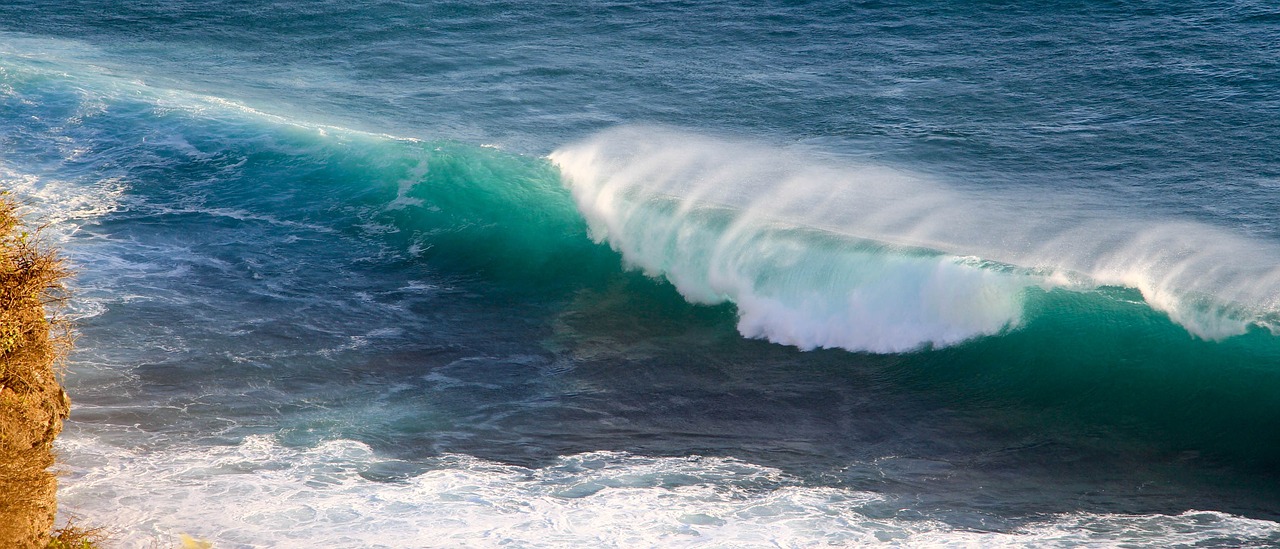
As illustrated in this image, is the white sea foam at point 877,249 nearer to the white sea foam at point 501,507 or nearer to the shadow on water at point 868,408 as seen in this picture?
the shadow on water at point 868,408

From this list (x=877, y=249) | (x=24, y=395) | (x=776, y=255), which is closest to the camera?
(x=24, y=395)

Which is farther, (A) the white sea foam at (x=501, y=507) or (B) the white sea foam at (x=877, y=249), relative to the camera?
(B) the white sea foam at (x=877, y=249)

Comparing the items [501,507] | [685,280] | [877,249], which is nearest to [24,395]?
[501,507]

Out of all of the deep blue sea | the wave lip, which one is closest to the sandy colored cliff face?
the deep blue sea

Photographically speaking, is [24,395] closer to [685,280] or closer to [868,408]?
→ [868,408]

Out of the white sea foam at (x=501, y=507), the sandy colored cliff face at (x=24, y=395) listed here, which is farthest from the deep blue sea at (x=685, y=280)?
the sandy colored cliff face at (x=24, y=395)
